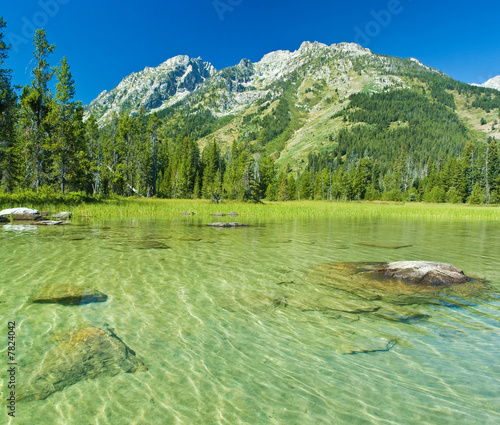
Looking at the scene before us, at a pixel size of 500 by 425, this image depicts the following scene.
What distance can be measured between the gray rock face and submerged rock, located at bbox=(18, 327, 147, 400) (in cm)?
714

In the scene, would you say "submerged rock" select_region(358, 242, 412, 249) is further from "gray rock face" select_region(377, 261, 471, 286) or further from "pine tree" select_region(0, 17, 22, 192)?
"pine tree" select_region(0, 17, 22, 192)

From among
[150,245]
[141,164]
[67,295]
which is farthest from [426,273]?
[141,164]

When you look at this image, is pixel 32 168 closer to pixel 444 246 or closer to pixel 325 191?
pixel 444 246

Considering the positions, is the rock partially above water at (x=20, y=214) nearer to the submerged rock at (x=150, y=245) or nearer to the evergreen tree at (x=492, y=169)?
the submerged rock at (x=150, y=245)

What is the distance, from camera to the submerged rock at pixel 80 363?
3510 mm

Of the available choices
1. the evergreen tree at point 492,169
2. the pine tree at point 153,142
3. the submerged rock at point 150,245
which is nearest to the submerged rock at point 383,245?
the submerged rock at point 150,245

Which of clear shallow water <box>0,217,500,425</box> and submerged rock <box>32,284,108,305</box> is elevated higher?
clear shallow water <box>0,217,500,425</box>

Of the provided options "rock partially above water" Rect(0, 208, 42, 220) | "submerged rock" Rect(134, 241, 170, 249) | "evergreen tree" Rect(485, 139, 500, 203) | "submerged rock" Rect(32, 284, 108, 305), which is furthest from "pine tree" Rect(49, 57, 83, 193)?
"evergreen tree" Rect(485, 139, 500, 203)

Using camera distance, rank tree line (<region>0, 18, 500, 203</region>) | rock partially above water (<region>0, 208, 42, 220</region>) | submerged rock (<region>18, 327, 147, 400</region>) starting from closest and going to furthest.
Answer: submerged rock (<region>18, 327, 147, 400</region>)
rock partially above water (<region>0, 208, 42, 220</region>)
tree line (<region>0, 18, 500, 203</region>)

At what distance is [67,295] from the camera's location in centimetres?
667

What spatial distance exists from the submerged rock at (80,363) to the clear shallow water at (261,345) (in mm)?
127

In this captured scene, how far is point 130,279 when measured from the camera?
26.9 feet

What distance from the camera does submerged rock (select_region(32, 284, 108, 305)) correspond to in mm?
6312

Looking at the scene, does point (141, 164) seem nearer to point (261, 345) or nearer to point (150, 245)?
point (150, 245)
